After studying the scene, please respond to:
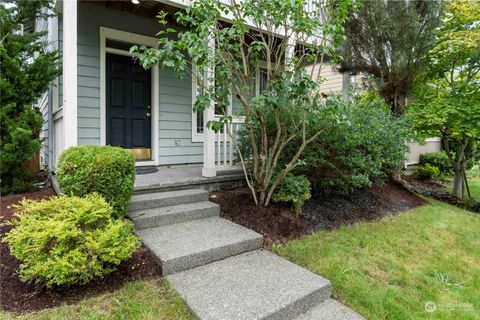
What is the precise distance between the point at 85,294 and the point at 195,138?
4.02 meters

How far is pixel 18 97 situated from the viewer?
4.23m

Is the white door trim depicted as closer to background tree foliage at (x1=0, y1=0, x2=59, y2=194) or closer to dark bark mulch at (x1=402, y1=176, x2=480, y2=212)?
background tree foliage at (x1=0, y1=0, x2=59, y2=194)

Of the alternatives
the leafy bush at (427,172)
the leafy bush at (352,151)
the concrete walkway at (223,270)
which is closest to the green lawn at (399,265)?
the concrete walkway at (223,270)

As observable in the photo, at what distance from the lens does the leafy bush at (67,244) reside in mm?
1951

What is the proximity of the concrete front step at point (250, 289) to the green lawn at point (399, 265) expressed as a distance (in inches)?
12.0

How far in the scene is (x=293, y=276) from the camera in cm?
241

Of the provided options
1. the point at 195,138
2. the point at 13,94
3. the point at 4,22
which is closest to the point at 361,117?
the point at 195,138

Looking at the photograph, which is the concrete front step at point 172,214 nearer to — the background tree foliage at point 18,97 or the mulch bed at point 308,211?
the mulch bed at point 308,211

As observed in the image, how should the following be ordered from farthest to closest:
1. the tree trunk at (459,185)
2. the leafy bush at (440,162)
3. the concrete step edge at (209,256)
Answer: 1. the leafy bush at (440,162)
2. the tree trunk at (459,185)
3. the concrete step edge at (209,256)

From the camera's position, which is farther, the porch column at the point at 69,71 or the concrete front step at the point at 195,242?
the porch column at the point at 69,71

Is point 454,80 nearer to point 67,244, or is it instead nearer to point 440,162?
point 440,162

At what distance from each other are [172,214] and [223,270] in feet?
3.48

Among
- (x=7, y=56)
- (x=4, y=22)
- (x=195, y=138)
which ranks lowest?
(x=195, y=138)

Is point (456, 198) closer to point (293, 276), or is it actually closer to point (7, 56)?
point (293, 276)
